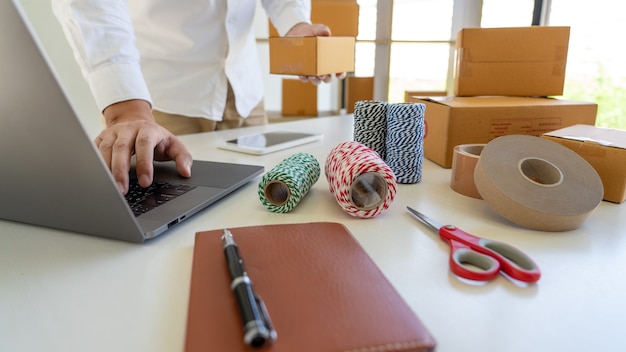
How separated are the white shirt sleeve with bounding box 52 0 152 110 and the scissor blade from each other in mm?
525

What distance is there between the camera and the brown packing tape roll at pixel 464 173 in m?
0.64

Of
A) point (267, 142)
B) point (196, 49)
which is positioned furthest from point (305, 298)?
point (196, 49)

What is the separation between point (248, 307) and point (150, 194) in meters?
0.35

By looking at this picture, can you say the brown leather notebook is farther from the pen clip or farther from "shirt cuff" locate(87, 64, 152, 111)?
"shirt cuff" locate(87, 64, 152, 111)

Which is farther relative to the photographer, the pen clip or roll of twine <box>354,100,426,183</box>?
roll of twine <box>354,100,426,183</box>

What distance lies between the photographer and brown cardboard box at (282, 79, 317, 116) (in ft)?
7.71

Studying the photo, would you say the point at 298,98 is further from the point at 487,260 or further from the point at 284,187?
the point at 487,260

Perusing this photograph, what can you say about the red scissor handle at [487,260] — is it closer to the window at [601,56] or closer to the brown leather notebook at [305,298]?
the brown leather notebook at [305,298]

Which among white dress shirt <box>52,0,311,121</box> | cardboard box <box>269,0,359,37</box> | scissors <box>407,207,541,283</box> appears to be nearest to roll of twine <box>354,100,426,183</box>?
scissors <box>407,207,541,283</box>

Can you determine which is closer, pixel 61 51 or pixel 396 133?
pixel 396 133

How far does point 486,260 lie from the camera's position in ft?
1.40

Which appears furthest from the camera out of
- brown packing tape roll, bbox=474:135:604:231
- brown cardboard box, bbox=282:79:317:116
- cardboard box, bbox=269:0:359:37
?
brown cardboard box, bbox=282:79:317:116

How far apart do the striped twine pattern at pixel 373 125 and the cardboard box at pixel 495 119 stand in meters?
0.15

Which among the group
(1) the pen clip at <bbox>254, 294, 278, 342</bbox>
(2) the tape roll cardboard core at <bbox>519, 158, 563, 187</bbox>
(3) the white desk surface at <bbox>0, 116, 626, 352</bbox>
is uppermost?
(2) the tape roll cardboard core at <bbox>519, 158, 563, 187</bbox>
